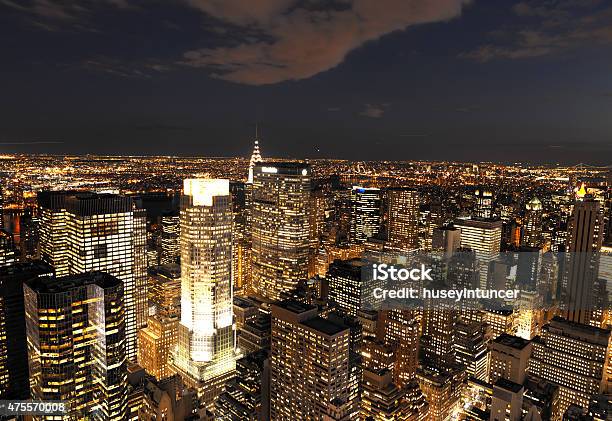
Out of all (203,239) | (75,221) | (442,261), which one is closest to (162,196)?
(75,221)

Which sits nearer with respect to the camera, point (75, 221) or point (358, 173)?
point (75, 221)

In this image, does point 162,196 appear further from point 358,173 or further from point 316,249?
point 358,173

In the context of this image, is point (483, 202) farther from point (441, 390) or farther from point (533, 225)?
point (441, 390)

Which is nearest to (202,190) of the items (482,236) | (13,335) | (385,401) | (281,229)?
(13,335)

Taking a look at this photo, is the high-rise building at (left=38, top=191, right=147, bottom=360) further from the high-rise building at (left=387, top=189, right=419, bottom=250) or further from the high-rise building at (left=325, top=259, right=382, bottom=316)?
the high-rise building at (left=387, top=189, right=419, bottom=250)

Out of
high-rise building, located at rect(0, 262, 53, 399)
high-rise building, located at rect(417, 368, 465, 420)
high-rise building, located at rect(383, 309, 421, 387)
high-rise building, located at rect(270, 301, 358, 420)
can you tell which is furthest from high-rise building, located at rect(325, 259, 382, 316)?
high-rise building, located at rect(0, 262, 53, 399)

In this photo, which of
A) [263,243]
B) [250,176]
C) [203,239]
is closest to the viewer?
[203,239]

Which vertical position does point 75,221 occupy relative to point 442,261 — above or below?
above
